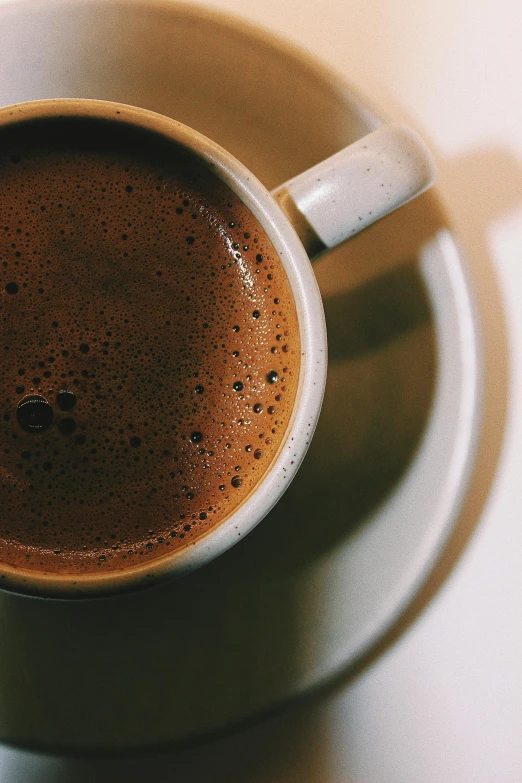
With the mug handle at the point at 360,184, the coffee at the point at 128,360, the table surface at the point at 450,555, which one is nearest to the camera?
the mug handle at the point at 360,184

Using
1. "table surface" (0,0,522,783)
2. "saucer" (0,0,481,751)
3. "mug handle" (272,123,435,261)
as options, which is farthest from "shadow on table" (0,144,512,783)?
"mug handle" (272,123,435,261)

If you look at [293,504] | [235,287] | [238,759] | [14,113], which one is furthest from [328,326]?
[238,759]

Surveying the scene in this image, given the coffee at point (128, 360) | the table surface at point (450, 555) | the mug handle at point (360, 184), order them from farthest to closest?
the table surface at point (450, 555), the coffee at point (128, 360), the mug handle at point (360, 184)

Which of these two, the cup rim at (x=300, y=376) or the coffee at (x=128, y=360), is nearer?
the cup rim at (x=300, y=376)

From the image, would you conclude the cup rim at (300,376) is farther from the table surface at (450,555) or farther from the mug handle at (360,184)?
the table surface at (450,555)

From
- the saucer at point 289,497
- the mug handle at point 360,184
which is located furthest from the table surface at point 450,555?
the mug handle at point 360,184

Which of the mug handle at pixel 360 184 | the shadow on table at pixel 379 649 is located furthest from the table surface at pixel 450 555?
the mug handle at pixel 360 184
